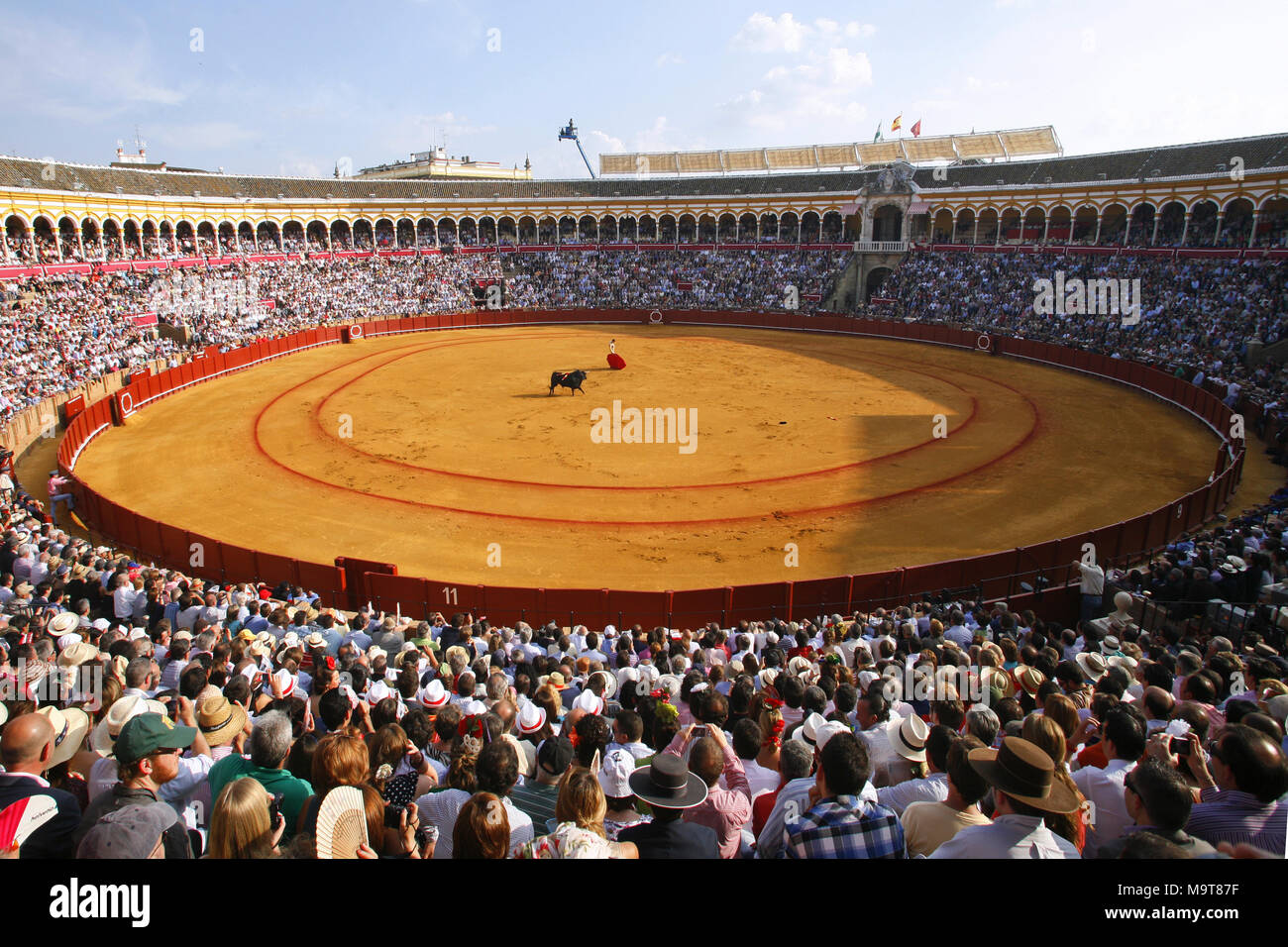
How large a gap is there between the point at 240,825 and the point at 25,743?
2.04 m

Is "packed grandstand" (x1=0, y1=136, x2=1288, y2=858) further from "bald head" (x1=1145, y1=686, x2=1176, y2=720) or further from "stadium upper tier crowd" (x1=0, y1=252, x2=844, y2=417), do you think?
"stadium upper tier crowd" (x1=0, y1=252, x2=844, y2=417)

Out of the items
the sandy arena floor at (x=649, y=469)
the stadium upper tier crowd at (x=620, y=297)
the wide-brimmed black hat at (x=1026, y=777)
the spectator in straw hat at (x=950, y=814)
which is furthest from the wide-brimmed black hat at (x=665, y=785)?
the stadium upper tier crowd at (x=620, y=297)

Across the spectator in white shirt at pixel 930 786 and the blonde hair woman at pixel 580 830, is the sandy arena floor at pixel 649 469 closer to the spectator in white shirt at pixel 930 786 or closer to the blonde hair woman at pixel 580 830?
the spectator in white shirt at pixel 930 786

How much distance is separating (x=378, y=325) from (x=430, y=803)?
52.1 m

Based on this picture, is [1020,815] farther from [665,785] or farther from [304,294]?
[304,294]

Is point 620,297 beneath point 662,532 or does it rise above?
above

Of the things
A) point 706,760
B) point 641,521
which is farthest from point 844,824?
point 641,521

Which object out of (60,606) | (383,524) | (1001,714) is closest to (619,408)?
(383,524)

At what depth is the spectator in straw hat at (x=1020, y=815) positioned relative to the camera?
144 inches

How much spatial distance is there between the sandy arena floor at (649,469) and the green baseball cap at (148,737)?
37.0ft

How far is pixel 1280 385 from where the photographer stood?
2728 centimetres

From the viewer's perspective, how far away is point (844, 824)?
3734 mm

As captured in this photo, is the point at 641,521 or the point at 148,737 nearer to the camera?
the point at 148,737
